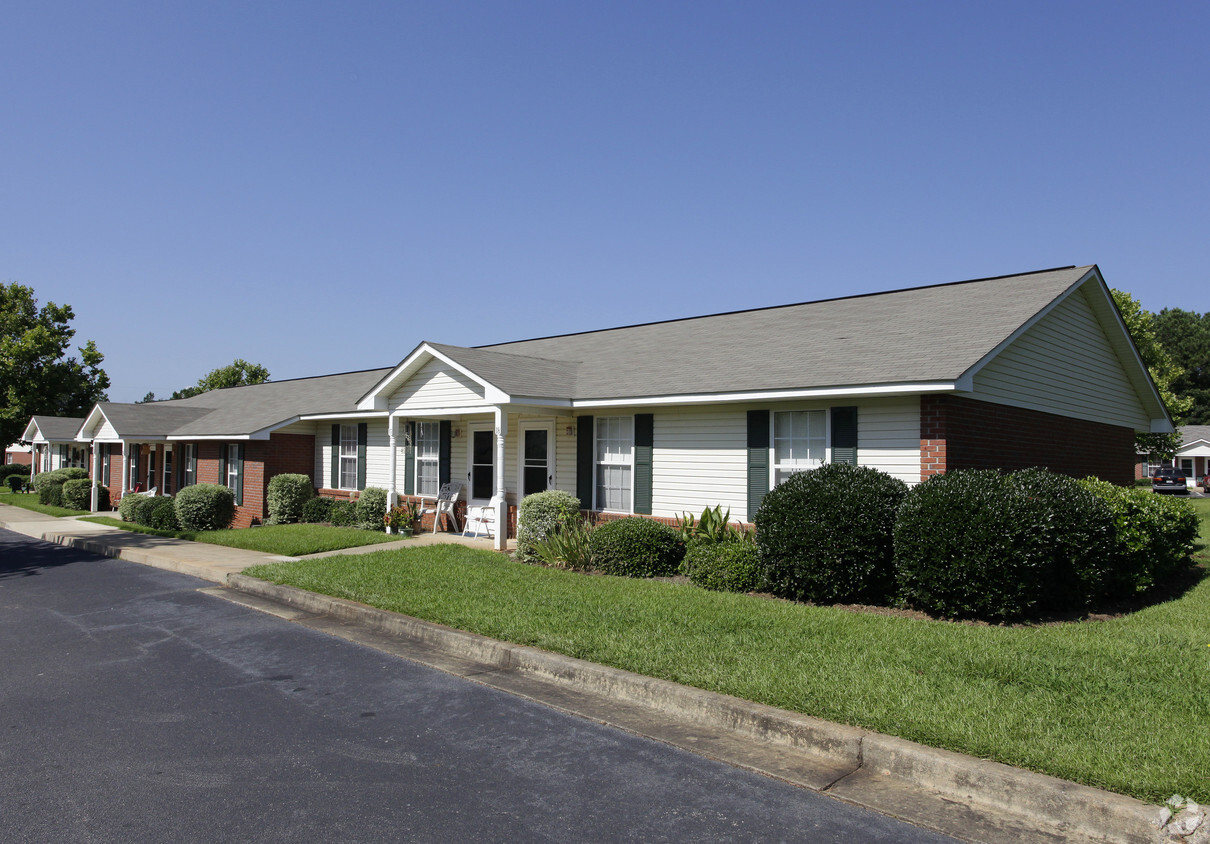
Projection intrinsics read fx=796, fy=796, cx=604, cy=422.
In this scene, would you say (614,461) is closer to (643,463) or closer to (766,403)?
(643,463)

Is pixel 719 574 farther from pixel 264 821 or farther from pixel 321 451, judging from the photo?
pixel 321 451

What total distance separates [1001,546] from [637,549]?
511 centimetres

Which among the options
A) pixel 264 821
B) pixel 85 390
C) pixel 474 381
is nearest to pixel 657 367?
pixel 474 381

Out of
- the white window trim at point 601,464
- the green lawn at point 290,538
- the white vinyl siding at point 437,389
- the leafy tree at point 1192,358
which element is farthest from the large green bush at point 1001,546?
the leafy tree at point 1192,358

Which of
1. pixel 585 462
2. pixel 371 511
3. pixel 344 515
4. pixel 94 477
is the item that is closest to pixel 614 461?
pixel 585 462

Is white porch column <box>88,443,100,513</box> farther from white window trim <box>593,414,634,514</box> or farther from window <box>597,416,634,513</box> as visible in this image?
window <box>597,416,634,513</box>

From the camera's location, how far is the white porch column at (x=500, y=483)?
14.6 m

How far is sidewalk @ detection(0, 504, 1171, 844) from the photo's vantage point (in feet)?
14.0

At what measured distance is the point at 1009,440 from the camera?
481 inches

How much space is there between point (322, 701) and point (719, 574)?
18.6 feet

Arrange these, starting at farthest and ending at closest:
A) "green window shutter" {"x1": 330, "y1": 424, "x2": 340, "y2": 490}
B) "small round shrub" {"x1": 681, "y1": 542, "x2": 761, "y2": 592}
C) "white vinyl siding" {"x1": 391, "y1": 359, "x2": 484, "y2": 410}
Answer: "green window shutter" {"x1": 330, "y1": 424, "x2": 340, "y2": 490}
"white vinyl siding" {"x1": 391, "y1": 359, "x2": 484, "y2": 410}
"small round shrub" {"x1": 681, "y1": 542, "x2": 761, "y2": 592}

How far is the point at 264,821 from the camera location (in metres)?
4.35

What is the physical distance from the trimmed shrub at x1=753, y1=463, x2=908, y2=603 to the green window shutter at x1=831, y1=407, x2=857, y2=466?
4.14 feet

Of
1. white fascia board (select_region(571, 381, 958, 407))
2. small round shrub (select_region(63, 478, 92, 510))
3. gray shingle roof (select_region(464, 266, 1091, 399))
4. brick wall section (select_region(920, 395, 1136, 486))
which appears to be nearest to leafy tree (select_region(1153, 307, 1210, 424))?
brick wall section (select_region(920, 395, 1136, 486))
